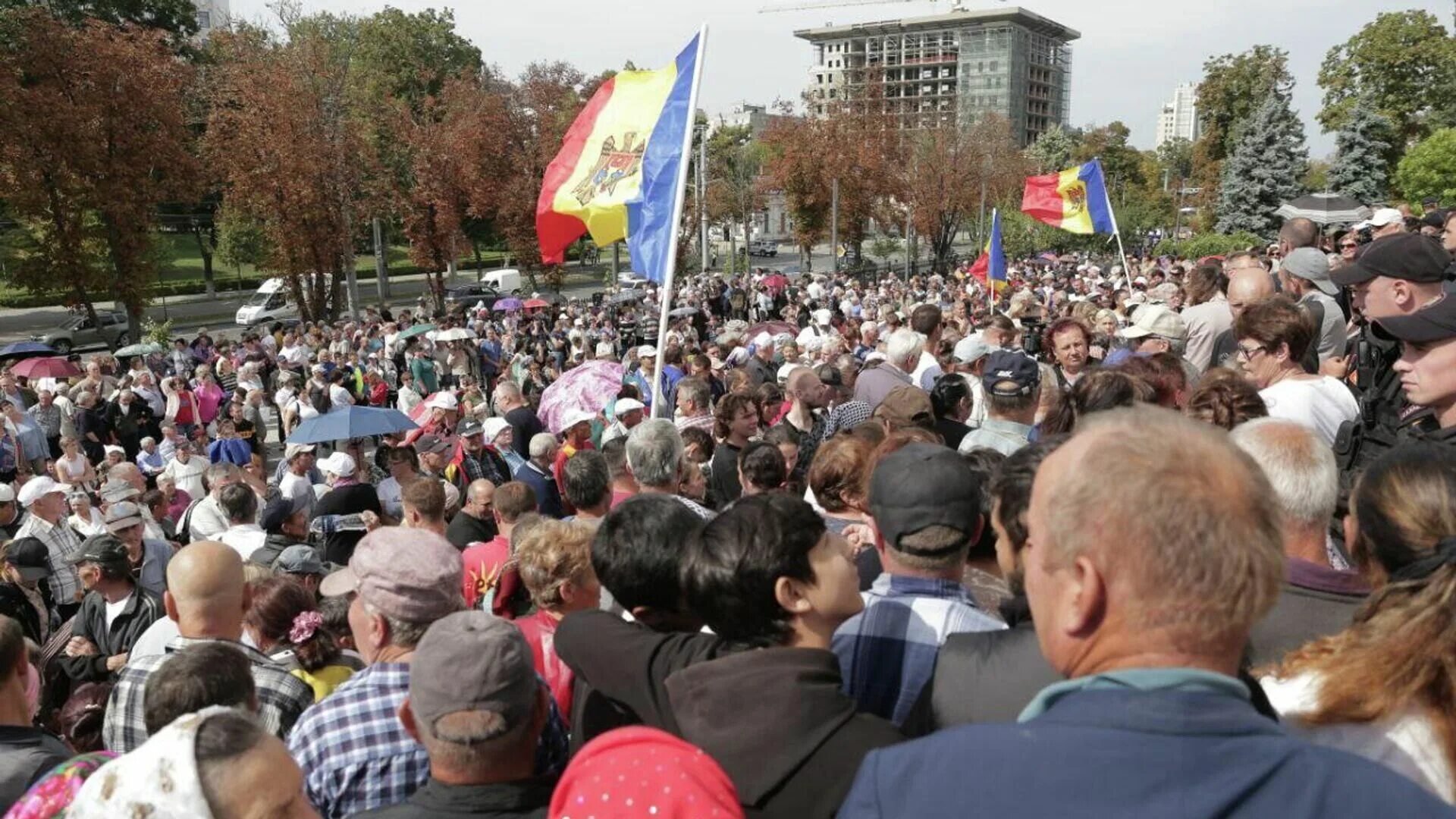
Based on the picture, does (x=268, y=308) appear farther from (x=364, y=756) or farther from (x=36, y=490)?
(x=364, y=756)

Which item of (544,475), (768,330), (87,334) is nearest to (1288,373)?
(544,475)

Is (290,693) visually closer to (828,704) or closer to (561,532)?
(561,532)

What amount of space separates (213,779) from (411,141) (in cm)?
3549

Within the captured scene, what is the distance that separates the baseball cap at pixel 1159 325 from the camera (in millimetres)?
7023

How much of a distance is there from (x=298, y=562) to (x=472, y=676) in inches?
138

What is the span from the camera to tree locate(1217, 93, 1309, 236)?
4216 cm

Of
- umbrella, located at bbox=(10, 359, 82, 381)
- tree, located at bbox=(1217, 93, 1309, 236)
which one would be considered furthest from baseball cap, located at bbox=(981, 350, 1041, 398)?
tree, located at bbox=(1217, 93, 1309, 236)

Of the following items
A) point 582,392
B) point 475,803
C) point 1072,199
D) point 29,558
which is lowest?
point 29,558

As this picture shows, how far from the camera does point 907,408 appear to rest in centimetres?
549

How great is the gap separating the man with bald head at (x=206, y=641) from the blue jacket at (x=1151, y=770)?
274cm

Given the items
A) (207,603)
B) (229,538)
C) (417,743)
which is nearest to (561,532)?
(417,743)

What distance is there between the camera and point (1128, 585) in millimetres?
1386

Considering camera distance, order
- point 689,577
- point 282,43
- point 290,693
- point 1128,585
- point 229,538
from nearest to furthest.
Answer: point 1128,585 → point 689,577 → point 290,693 → point 229,538 → point 282,43

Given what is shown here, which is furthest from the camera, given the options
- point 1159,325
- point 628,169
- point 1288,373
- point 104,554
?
point 628,169
